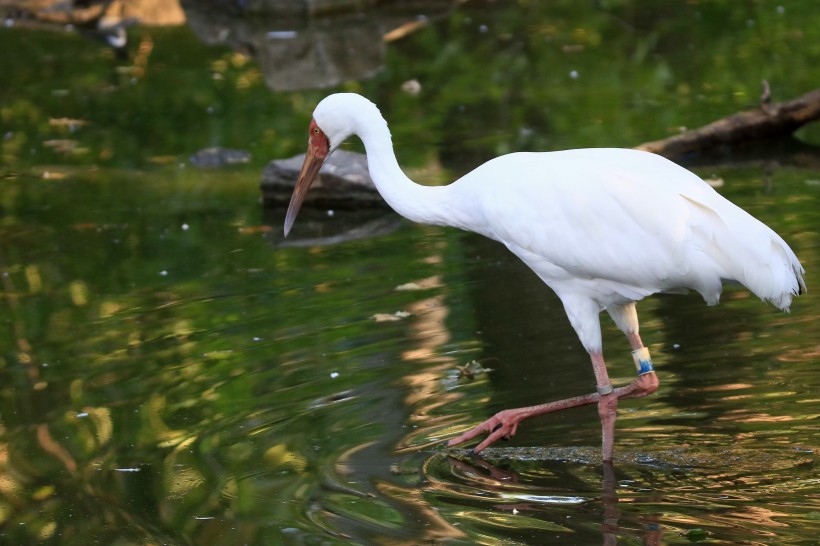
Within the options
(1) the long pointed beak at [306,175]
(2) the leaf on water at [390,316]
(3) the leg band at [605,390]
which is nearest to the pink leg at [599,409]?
(3) the leg band at [605,390]

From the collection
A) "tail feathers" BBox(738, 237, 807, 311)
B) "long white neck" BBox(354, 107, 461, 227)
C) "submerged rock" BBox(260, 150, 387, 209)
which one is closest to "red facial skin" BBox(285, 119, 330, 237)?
"long white neck" BBox(354, 107, 461, 227)

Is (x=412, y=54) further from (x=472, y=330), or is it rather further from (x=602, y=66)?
(x=472, y=330)

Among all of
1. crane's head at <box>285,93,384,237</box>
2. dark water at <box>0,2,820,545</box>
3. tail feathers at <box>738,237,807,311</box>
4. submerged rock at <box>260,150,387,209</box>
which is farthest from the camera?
submerged rock at <box>260,150,387,209</box>

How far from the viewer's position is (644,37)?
16.2 metres

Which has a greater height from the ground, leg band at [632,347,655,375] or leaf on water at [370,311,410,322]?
leg band at [632,347,655,375]

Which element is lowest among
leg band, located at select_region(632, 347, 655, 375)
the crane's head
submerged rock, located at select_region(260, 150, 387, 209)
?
submerged rock, located at select_region(260, 150, 387, 209)

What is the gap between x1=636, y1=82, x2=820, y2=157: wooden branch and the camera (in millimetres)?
11000

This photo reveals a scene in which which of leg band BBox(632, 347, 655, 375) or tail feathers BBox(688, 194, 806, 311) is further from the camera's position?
leg band BBox(632, 347, 655, 375)

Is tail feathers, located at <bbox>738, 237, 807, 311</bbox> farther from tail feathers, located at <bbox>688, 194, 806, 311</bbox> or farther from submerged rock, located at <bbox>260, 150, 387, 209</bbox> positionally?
submerged rock, located at <bbox>260, 150, 387, 209</bbox>

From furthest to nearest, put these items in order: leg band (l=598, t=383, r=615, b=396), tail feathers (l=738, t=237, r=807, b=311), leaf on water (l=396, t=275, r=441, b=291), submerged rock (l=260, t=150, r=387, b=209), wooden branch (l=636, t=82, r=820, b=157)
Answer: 1. wooden branch (l=636, t=82, r=820, b=157)
2. submerged rock (l=260, t=150, r=387, b=209)
3. leaf on water (l=396, t=275, r=441, b=291)
4. leg band (l=598, t=383, r=615, b=396)
5. tail feathers (l=738, t=237, r=807, b=311)

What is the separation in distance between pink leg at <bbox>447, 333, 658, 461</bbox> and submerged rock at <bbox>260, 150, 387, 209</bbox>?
4460mm

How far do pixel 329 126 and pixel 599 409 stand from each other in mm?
1948

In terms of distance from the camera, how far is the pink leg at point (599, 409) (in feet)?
20.6

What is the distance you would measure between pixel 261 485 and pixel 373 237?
4.21m
